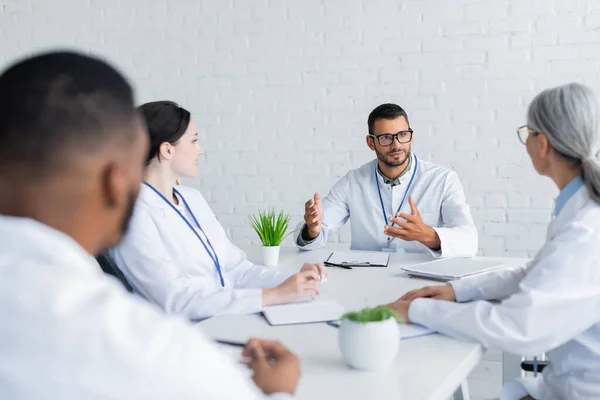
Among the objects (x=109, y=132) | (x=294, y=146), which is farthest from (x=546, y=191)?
(x=109, y=132)

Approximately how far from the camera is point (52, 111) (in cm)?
73

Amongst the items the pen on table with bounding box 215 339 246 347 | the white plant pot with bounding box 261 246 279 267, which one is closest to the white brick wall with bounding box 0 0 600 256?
the white plant pot with bounding box 261 246 279 267

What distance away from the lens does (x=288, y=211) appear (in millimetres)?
4387

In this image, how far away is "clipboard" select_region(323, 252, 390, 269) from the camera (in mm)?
2496

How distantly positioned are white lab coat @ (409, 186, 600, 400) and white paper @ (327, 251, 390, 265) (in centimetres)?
90

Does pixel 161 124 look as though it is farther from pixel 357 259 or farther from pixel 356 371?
pixel 356 371

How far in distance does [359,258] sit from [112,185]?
1.93 metres

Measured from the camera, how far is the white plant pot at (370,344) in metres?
1.30

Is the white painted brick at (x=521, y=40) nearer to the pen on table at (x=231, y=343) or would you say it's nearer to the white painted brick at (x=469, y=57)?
the white painted brick at (x=469, y=57)

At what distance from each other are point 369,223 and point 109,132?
276 cm

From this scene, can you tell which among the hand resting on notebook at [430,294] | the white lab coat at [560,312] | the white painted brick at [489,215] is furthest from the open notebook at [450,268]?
the white painted brick at [489,215]

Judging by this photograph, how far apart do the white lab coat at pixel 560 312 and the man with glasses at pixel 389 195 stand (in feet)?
4.66

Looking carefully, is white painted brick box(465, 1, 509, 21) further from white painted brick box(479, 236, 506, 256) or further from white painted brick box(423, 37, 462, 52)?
white painted brick box(479, 236, 506, 256)

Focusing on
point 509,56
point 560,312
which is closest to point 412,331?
point 560,312
